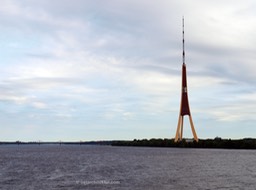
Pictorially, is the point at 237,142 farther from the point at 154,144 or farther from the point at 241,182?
the point at 241,182

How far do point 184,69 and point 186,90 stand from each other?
6380mm

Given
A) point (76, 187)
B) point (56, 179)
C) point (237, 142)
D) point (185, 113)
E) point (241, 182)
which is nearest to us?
point (76, 187)

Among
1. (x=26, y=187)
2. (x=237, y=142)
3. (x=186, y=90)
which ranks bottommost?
(x=26, y=187)

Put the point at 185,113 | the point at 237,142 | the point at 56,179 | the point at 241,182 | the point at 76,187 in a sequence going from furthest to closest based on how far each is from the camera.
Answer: the point at 237,142 < the point at 185,113 < the point at 56,179 < the point at 241,182 < the point at 76,187

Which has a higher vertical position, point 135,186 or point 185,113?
point 185,113

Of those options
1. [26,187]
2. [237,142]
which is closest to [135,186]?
[26,187]

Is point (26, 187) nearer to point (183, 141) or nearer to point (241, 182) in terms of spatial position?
point (241, 182)

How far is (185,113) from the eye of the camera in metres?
113

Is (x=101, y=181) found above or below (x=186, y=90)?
below

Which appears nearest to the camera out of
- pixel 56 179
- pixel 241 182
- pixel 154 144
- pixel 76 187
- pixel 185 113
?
pixel 76 187

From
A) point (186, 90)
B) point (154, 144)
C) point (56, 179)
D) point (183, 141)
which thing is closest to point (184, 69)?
point (186, 90)

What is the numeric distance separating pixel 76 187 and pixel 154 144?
471ft

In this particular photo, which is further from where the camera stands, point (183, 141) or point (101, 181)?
point (183, 141)

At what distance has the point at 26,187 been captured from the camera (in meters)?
36.3
